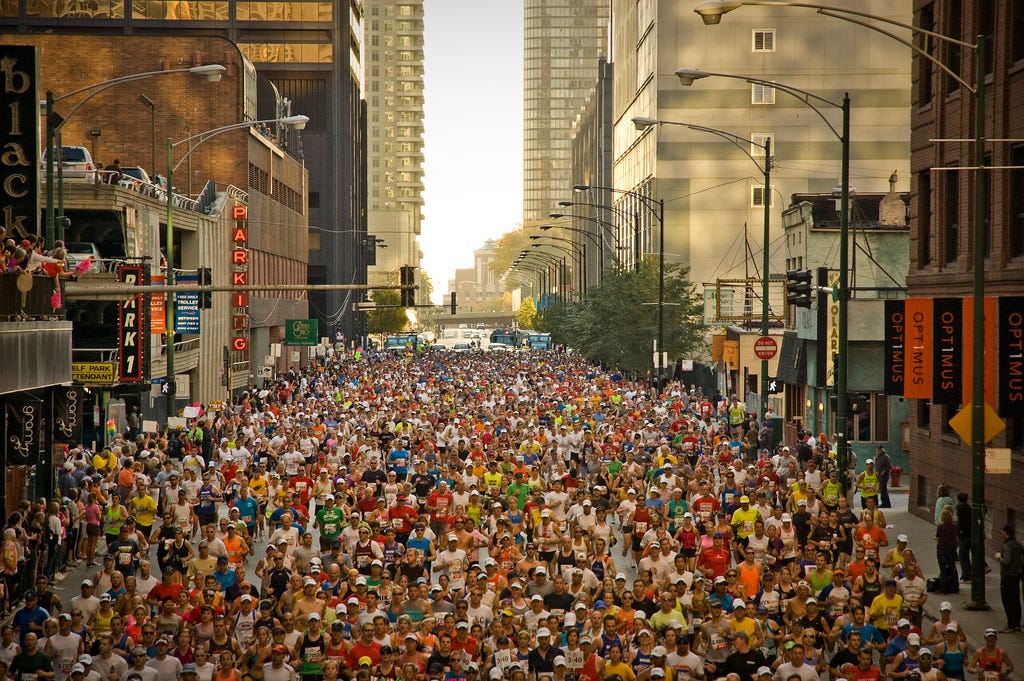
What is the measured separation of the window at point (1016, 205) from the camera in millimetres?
23781

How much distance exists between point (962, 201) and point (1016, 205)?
6.39 feet

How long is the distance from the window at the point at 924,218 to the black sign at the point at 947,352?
552cm

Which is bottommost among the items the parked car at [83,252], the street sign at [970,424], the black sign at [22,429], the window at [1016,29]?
the black sign at [22,429]

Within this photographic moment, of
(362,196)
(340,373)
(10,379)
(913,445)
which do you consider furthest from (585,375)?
(362,196)

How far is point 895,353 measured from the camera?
985 inches

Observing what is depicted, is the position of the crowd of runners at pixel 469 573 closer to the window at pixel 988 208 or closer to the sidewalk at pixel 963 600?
the sidewalk at pixel 963 600

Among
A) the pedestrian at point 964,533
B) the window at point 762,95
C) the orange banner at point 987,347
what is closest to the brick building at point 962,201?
the orange banner at point 987,347

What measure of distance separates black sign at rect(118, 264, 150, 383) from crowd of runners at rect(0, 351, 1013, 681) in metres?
4.63

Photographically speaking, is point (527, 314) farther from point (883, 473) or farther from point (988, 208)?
point (988, 208)

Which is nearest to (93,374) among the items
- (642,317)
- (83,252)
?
(83,252)

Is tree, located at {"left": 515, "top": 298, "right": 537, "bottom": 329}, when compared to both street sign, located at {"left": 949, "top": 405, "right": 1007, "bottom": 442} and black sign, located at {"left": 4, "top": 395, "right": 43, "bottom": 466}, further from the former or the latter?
street sign, located at {"left": 949, "top": 405, "right": 1007, "bottom": 442}

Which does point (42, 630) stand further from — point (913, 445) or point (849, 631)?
point (913, 445)

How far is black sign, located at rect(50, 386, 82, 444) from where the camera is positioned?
25328mm

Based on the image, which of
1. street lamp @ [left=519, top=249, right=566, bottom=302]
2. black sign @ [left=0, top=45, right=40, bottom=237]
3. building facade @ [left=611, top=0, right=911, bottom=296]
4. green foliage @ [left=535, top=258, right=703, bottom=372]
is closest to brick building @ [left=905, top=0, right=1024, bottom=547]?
black sign @ [left=0, top=45, right=40, bottom=237]
